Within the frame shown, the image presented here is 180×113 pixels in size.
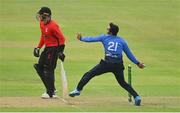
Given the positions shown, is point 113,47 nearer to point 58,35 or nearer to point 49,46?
point 58,35

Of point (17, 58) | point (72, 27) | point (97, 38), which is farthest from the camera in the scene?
point (72, 27)

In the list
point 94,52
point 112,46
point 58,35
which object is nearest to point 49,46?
point 58,35

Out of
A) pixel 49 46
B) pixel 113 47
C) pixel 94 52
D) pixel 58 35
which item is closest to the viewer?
pixel 113 47

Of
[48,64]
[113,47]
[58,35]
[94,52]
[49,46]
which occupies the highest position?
[58,35]

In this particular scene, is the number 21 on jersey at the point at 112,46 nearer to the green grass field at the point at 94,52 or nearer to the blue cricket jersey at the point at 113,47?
the blue cricket jersey at the point at 113,47

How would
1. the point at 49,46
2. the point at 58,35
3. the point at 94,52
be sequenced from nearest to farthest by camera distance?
the point at 58,35, the point at 49,46, the point at 94,52

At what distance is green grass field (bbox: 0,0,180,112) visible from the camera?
54.0 ft

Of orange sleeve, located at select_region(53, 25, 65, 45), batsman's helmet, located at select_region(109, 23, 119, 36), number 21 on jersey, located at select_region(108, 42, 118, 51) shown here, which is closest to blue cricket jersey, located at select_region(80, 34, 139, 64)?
number 21 on jersey, located at select_region(108, 42, 118, 51)

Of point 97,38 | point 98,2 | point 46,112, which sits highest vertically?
point 97,38

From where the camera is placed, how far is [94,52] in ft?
105

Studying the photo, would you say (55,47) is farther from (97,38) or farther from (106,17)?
(106,17)

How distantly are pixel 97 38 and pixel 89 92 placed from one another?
13.1 feet

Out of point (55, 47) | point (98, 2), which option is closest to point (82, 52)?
point (55, 47)

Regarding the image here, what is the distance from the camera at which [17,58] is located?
29.4 meters
